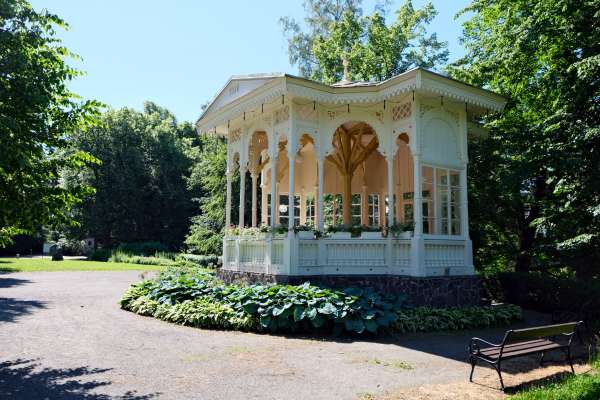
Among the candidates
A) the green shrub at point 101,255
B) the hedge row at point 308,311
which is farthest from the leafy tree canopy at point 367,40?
the green shrub at point 101,255

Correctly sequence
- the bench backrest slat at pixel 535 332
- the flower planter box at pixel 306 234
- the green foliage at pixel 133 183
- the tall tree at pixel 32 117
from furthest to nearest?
the green foliage at pixel 133 183
the flower planter box at pixel 306 234
the bench backrest slat at pixel 535 332
the tall tree at pixel 32 117

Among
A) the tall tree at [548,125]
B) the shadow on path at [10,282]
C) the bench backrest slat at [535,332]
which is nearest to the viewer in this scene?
the bench backrest slat at [535,332]

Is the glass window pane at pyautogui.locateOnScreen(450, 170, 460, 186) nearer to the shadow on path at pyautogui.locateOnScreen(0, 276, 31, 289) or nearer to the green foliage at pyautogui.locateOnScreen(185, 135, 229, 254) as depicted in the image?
the green foliage at pyautogui.locateOnScreen(185, 135, 229, 254)

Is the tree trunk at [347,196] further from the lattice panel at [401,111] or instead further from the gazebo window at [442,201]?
the lattice panel at [401,111]

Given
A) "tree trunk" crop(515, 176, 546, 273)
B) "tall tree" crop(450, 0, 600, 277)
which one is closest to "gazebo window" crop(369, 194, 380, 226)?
"tall tree" crop(450, 0, 600, 277)

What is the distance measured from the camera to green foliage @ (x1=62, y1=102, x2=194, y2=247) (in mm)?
35594

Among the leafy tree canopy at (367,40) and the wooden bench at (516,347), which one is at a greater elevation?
the leafy tree canopy at (367,40)

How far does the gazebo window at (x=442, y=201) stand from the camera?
11.1 metres

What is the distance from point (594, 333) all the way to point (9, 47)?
9815 mm

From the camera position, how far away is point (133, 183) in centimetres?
3675

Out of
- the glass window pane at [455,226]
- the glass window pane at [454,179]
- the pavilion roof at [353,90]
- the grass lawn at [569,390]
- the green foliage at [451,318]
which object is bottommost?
the grass lawn at [569,390]

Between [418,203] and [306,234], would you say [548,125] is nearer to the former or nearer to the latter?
[418,203]

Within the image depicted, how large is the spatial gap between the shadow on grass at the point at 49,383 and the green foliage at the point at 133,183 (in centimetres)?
3099

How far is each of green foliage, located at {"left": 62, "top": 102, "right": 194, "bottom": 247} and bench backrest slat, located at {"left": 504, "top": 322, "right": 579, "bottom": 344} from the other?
108 feet
